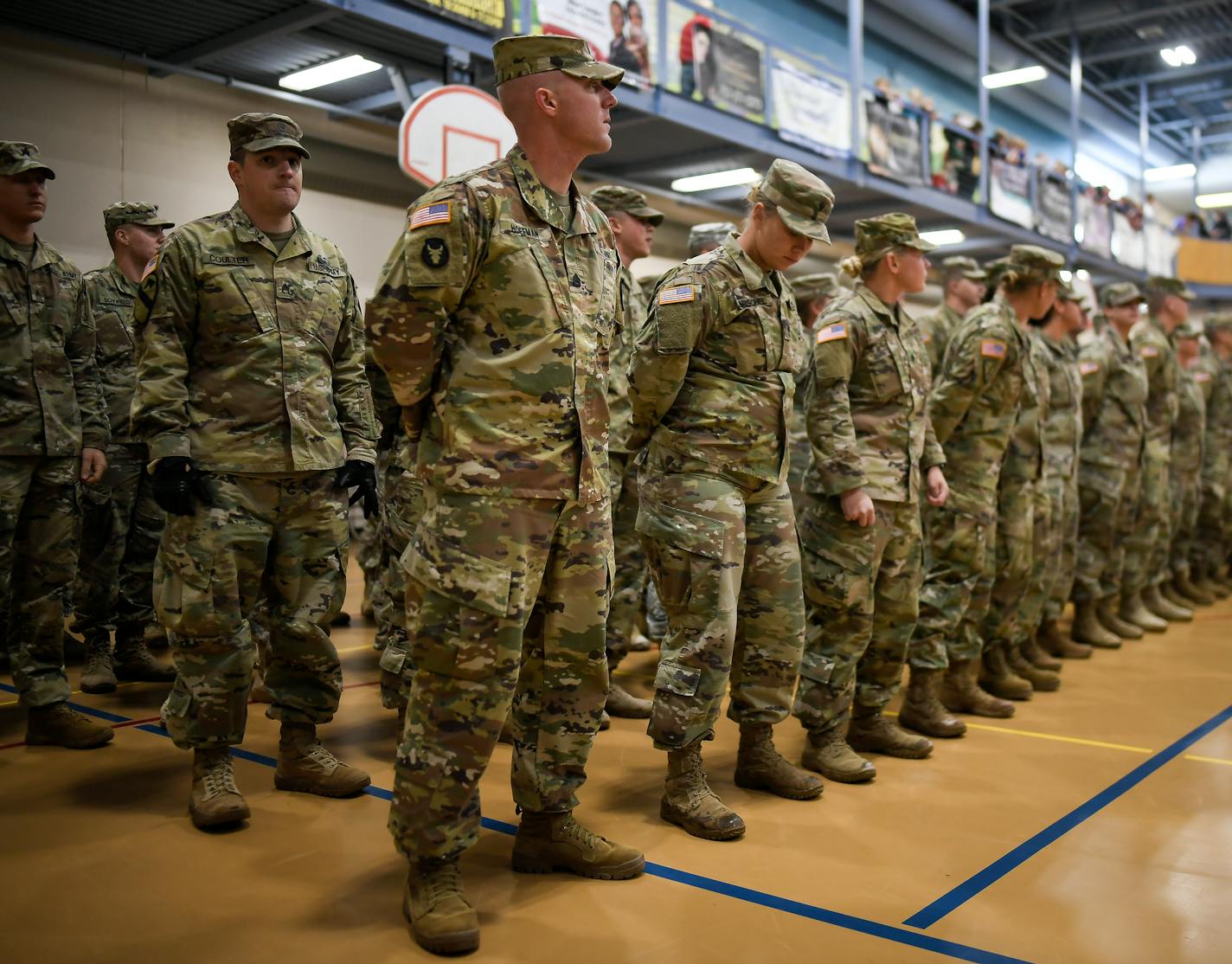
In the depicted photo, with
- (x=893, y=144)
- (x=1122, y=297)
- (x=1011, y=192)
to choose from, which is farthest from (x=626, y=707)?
(x=1011, y=192)

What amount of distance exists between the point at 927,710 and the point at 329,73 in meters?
6.06

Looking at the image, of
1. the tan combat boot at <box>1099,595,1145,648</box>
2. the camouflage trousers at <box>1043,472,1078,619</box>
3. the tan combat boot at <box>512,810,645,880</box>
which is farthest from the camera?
the tan combat boot at <box>1099,595,1145,648</box>

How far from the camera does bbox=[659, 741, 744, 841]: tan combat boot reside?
298 cm

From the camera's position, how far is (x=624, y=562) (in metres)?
4.73

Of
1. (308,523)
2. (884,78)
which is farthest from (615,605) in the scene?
(884,78)

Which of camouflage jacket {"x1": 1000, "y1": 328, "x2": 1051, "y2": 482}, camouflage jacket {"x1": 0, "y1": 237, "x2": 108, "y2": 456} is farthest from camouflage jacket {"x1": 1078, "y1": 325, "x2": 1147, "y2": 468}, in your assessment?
camouflage jacket {"x1": 0, "y1": 237, "x2": 108, "y2": 456}

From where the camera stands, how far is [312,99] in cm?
834

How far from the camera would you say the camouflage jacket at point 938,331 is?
237 inches

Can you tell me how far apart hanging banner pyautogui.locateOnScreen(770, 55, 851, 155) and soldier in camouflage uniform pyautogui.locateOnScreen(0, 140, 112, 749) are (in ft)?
24.2

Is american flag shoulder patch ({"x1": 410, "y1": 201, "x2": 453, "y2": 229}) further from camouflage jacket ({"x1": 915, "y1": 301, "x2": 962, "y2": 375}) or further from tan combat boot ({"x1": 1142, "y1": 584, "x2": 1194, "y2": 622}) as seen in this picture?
tan combat boot ({"x1": 1142, "y1": 584, "x2": 1194, "y2": 622})

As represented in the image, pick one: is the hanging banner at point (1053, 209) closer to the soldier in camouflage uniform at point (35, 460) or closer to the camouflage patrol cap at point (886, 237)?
the camouflage patrol cap at point (886, 237)

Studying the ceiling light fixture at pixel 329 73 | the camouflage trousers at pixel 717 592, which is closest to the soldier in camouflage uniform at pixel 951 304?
the camouflage trousers at pixel 717 592

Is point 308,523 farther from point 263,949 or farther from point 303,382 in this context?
point 263,949

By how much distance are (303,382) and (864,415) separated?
1.84 metres
